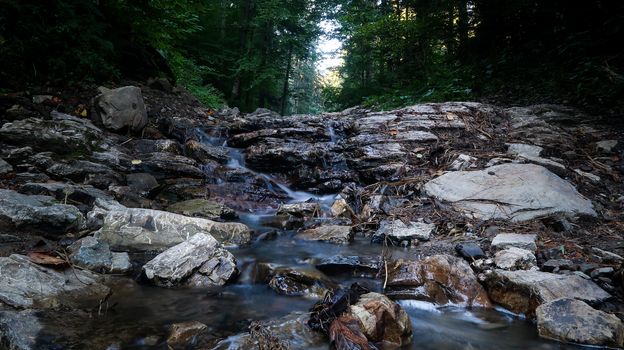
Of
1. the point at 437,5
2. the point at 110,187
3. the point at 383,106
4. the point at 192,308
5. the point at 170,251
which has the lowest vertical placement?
the point at 192,308

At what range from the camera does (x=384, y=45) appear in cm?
1340

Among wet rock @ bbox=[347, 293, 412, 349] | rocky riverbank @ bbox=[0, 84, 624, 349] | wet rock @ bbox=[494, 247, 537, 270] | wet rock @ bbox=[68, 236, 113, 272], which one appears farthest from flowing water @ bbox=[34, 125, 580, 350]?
wet rock @ bbox=[494, 247, 537, 270]

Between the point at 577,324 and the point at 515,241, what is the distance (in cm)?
137

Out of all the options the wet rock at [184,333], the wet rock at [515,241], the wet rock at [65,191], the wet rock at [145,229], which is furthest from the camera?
the wet rock at [65,191]

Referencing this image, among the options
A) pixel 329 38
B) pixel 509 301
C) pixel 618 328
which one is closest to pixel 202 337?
pixel 509 301

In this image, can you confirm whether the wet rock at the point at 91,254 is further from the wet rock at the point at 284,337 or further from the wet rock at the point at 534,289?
the wet rock at the point at 534,289

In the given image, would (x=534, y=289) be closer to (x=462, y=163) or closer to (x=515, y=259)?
(x=515, y=259)

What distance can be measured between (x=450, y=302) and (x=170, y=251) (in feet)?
9.15

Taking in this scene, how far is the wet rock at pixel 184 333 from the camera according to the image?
2393 millimetres

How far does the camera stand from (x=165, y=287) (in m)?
3.27

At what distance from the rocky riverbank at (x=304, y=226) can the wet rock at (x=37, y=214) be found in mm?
20

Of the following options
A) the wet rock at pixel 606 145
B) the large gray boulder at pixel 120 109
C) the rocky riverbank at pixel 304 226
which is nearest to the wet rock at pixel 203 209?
the rocky riverbank at pixel 304 226

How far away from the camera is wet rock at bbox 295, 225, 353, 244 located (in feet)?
15.7

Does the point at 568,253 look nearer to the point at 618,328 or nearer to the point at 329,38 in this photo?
the point at 618,328
